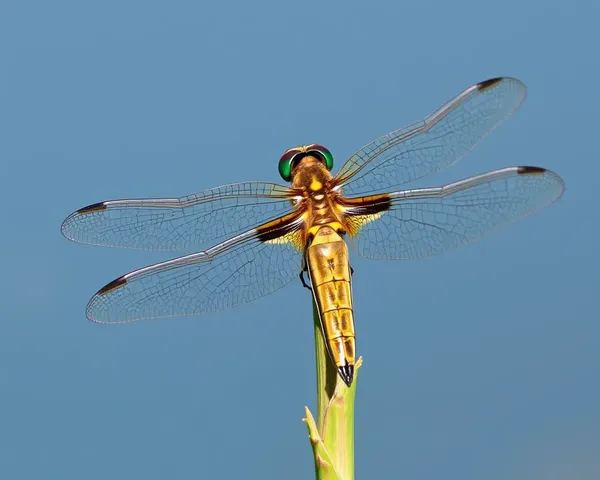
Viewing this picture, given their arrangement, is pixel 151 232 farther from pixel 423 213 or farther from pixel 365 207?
pixel 423 213

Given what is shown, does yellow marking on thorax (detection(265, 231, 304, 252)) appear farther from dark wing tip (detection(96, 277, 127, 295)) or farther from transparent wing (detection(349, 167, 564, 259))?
dark wing tip (detection(96, 277, 127, 295))

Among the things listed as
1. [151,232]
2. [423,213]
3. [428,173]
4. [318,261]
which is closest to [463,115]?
[428,173]

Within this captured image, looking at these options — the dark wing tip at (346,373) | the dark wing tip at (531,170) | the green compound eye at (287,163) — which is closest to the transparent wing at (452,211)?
the dark wing tip at (531,170)

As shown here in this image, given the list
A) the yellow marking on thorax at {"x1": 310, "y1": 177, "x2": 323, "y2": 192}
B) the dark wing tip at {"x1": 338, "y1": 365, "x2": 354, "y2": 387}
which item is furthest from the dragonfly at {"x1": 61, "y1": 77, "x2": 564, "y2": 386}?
the dark wing tip at {"x1": 338, "y1": 365, "x2": 354, "y2": 387}

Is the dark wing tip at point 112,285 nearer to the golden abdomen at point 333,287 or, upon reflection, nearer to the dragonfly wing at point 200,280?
the dragonfly wing at point 200,280

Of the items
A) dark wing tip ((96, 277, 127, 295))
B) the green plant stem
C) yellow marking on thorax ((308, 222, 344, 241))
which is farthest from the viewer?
dark wing tip ((96, 277, 127, 295))

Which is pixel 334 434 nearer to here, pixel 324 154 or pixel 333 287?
pixel 333 287
